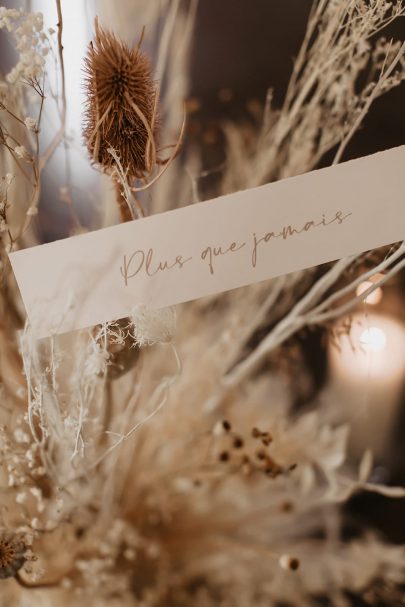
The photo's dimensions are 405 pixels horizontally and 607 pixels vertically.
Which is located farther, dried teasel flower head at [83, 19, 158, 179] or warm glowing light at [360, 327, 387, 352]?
warm glowing light at [360, 327, 387, 352]

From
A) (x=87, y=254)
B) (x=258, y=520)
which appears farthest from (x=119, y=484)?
(x=87, y=254)

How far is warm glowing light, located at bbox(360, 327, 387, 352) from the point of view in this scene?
680 millimetres

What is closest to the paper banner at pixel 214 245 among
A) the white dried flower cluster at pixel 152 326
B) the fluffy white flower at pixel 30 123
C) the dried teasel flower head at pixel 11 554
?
the white dried flower cluster at pixel 152 326

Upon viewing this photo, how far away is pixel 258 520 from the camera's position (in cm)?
67

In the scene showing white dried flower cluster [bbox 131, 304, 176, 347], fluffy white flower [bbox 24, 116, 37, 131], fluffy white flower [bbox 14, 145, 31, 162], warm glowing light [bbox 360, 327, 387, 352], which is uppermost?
fluffy white flower [bbox 24, 116, 37, 131]

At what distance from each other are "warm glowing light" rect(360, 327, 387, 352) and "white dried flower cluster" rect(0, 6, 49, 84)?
1.55ft

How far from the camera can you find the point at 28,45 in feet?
2.03

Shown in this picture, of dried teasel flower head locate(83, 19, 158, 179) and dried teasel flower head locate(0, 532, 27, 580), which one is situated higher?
dried teasel flower head locate(83, 19, 158, 179)

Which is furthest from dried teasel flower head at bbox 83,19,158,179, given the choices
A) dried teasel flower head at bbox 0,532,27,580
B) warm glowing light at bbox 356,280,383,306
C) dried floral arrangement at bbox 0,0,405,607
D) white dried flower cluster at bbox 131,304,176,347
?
dried teasel flower head at bbox 0,532,27,580

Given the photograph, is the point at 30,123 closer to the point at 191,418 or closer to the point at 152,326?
the point at 152,326

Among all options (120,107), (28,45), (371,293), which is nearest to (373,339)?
(371,293)

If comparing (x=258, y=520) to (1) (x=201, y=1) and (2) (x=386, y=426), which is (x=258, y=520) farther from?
(1) (x=201, y=1)

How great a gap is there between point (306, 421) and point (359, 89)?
40cm

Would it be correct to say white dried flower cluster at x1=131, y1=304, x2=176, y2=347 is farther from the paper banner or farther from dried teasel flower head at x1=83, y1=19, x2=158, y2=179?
dried teasel flower head at x1=83, y1=19, x2=158, y2=179
